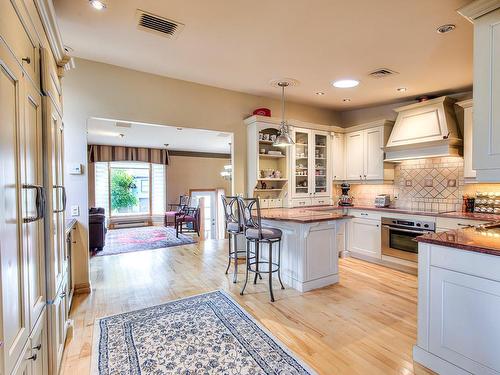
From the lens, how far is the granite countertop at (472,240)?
1.56 metres

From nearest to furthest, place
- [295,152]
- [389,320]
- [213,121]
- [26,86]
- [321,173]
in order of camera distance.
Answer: [26,86], [389,320], [213,121], [295,152], [321,173]

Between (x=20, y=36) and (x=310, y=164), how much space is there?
13.4 ft

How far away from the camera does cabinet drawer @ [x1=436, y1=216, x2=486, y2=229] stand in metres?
3.18

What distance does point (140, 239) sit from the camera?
654cm

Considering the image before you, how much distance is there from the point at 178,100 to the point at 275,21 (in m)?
1.87

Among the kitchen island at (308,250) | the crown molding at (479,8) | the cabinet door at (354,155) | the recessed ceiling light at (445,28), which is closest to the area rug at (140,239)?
the kitchen island at (308,250)

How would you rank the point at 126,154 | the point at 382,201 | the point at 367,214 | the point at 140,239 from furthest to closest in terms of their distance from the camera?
the point at 126,154
the point at 140,239
the point at 382,201
the point at 367,214

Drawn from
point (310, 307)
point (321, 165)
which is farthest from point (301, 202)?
point (310, 307)

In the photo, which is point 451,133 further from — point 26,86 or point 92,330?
point 92,330

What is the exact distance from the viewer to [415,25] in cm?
233

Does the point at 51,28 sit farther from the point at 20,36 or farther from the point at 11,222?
the point at 11,222

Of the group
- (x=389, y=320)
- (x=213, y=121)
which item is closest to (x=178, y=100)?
(x=213, y=121)

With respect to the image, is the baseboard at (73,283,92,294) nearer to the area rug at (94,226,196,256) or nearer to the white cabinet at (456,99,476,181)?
the area rug at (94,226,196,256)

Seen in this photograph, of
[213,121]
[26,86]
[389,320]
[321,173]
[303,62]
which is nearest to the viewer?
[26,86]
